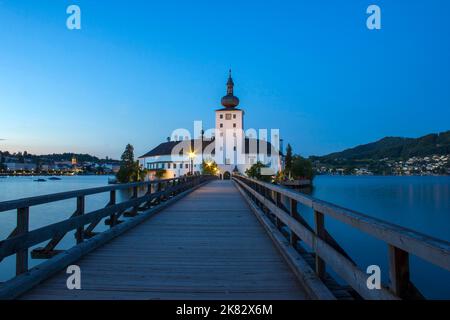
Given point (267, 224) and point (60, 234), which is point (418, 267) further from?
point (60, 234)

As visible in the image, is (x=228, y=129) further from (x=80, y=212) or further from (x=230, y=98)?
(x=80, y=212)

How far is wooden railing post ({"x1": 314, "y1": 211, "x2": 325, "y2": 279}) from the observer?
3670 mm

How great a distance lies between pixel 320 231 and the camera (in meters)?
3.70

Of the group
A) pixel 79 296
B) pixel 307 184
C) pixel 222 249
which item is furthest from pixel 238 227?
pixel 307 184

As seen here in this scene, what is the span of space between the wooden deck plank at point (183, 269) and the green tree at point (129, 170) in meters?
81.5

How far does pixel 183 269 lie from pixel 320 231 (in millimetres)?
1910

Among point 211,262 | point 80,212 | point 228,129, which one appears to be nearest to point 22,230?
point 80,212

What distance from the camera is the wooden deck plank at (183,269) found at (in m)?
3.72

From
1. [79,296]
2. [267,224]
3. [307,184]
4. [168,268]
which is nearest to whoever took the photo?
[79,296]

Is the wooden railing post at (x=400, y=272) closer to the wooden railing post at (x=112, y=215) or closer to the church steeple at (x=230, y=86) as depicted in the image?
the wooden railing post at (x=112, y=215)

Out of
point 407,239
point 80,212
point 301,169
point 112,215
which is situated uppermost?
point 301,169

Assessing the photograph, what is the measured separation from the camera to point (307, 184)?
99000mm

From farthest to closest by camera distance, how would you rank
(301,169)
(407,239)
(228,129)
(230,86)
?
(301,169), (230,86), (228,129), (407,239)
